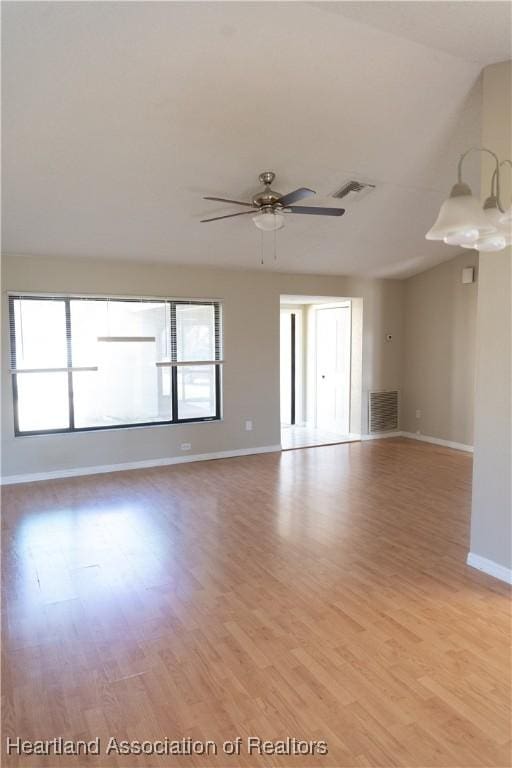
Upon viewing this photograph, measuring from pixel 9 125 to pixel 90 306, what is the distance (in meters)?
2.69

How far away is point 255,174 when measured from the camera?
397cm

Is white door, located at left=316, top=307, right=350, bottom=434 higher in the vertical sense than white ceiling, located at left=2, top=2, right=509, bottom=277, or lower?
lower

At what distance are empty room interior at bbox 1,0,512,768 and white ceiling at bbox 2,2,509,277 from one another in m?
0.02

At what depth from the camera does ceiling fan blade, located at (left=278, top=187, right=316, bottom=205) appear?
3.20 meters

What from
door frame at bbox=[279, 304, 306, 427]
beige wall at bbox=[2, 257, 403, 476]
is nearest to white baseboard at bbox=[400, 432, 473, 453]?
beige wall at bbox=[2, 257, 403, 476]

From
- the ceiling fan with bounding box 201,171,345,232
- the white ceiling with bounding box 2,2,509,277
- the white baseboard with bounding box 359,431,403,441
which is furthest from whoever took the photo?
the white baseboard with bounding box 359,431,403,441

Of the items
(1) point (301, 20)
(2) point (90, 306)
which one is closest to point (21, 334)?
(2) point (90, 306)

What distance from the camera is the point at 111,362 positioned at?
589 cm

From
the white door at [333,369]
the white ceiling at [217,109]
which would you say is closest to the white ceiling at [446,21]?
the white ceiling at [217,109]

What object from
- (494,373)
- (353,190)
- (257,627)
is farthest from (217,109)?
(257,627)

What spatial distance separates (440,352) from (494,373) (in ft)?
14.4

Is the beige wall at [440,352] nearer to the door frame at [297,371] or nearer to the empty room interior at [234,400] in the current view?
the empty room interior at [234,400]

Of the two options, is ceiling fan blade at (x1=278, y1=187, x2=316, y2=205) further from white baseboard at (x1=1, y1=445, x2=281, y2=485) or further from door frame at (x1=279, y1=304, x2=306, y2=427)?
door frame at (x1=279, y1=304, x2=306, y2=427)

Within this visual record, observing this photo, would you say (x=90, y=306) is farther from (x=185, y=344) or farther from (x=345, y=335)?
(x=345, y=335)
